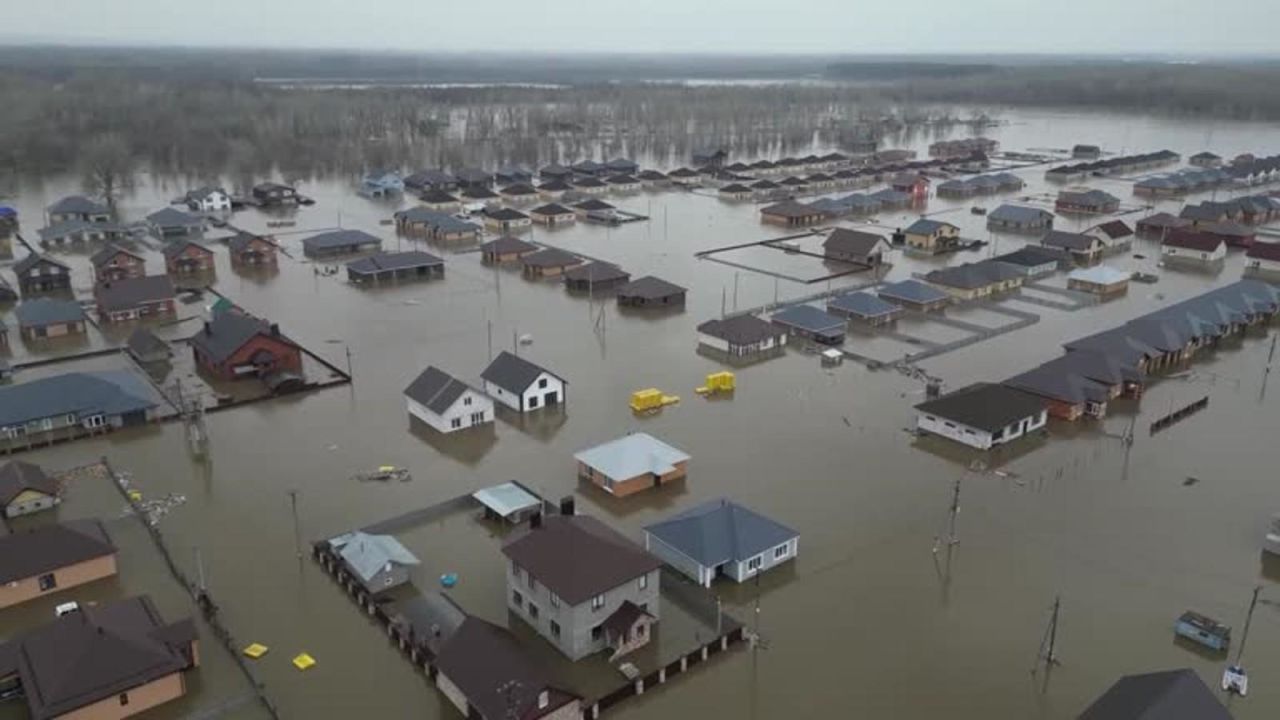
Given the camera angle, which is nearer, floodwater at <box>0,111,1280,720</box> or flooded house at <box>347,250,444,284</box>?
floodwater at <box>0,111,1280,720</box>

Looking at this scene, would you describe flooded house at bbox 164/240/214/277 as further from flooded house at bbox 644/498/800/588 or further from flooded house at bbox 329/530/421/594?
flooded house at bbox 644/498/800/588

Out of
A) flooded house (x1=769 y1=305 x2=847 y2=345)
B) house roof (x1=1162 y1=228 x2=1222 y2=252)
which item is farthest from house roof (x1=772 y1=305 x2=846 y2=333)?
house roof (x1=1162 y1=228 x2=1222 y2=252)

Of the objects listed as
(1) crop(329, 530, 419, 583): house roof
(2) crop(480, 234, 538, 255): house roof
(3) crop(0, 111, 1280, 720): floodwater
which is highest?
(2) crop(480, 234, 538, 255): house roof

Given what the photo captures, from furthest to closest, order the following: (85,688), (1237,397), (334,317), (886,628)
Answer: (334,317) < (1237,397) < (886,628) < (85,688)

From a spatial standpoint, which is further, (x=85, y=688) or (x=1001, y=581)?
(x=1001, y=581)

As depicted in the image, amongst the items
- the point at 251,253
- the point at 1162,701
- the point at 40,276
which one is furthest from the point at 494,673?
the point at 251,253

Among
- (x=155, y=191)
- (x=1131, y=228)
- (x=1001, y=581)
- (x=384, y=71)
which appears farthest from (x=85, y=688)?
(x=384, y=71)

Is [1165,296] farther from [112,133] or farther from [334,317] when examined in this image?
[112,133]

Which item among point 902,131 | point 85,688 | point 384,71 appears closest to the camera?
point 85,688
